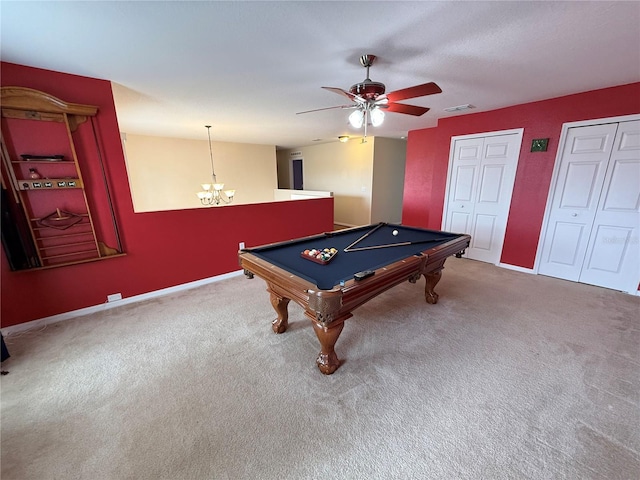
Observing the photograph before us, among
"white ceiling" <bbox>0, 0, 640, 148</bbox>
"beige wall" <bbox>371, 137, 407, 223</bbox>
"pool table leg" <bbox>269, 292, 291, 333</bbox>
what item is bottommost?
"pool table leg" <bbox>269, 292, 291, 333</bbox>

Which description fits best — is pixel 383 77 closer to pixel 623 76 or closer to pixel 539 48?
pixel 539 48

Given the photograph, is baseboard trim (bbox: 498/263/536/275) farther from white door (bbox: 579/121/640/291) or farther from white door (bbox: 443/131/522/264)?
white door (bbox: 579/121/640/291)

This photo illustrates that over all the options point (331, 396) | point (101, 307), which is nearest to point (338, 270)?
point (331, 396)

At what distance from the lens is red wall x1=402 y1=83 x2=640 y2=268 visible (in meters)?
2.87

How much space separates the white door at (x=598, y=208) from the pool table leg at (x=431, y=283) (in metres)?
2.04

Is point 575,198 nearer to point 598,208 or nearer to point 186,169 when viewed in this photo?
point 598,208

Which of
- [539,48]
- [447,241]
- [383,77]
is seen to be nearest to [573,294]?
[447,241]

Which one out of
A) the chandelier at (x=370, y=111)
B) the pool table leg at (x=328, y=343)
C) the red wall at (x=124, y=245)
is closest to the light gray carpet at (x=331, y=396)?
the pool table leg at (x=328, y=343)

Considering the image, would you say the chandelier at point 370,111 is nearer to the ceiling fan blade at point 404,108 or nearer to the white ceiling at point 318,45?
the ceiling fan blade at point 404,108

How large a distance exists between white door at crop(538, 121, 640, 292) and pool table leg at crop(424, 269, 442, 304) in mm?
2043

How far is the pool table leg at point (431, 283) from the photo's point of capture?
2748 mm

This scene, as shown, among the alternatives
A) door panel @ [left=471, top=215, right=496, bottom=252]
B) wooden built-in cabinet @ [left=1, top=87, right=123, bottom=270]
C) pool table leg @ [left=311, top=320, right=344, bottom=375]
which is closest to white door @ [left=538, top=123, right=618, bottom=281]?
door panel @ [left=471, top=215, right=496, bottom=252]

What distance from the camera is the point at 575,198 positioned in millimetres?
3211

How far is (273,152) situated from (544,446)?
7.53 meters
